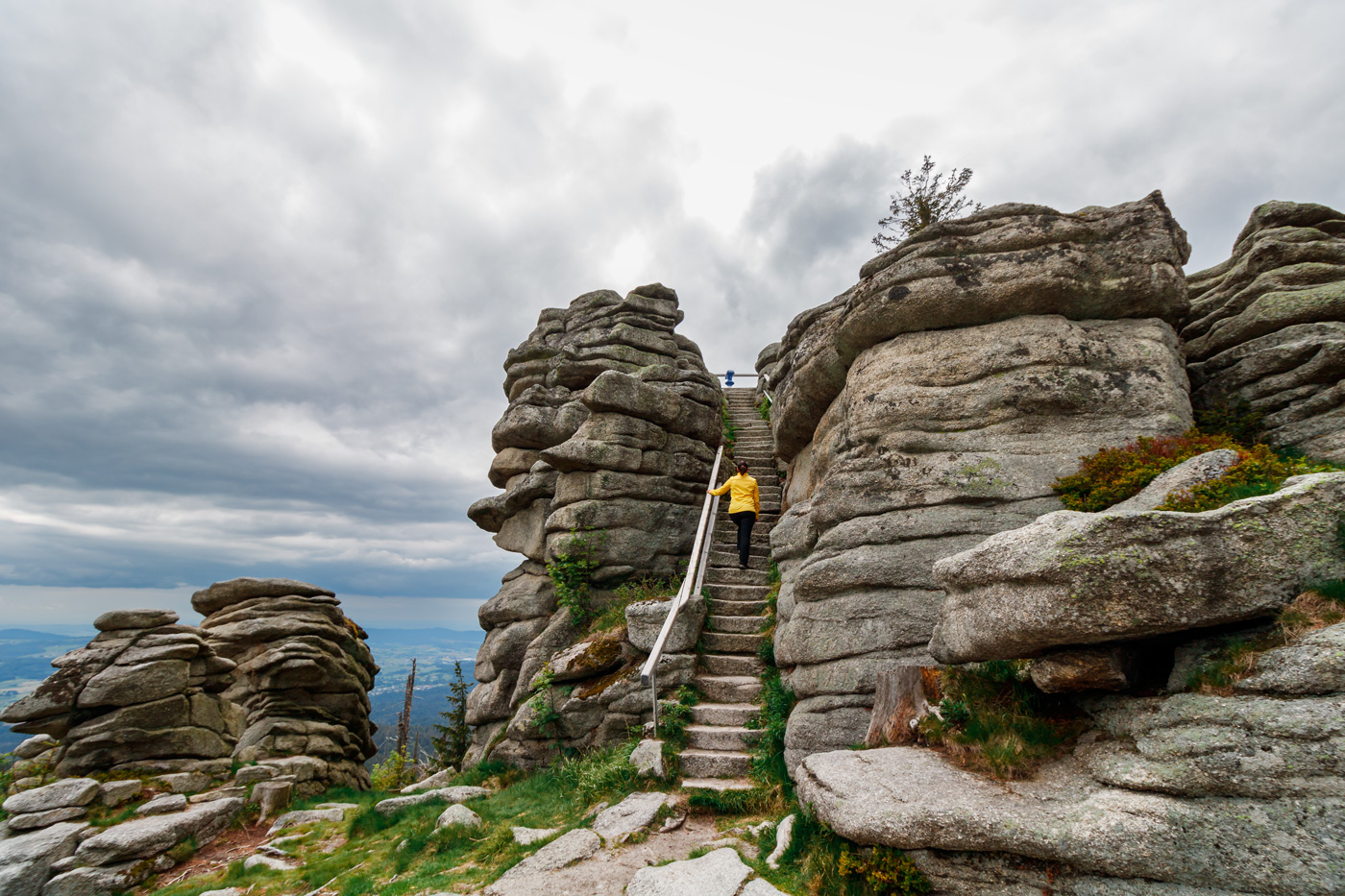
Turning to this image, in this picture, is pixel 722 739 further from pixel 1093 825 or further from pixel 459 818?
pixel 1093 825

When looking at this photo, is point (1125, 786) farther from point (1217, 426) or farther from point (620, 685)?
point (620, 685)

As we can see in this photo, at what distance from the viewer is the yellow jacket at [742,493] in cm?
1478

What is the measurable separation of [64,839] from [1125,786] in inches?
673

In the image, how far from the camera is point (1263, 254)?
412 inches

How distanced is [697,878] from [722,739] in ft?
11.5

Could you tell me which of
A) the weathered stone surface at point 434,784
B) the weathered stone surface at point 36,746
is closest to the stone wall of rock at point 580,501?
the weathered stone surface at point 434,784

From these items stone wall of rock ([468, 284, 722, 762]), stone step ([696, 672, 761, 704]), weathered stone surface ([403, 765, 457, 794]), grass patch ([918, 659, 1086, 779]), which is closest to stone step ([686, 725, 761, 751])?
stone step ([696, 672, 761, 704])

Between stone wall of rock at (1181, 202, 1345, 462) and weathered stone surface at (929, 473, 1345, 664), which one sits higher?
stone wall of rock at (1181, 202, 1345, 462)

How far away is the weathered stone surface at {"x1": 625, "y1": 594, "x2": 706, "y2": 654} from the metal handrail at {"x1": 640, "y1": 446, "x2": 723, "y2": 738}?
0.16 m

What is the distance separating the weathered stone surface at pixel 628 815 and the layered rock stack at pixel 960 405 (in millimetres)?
2062

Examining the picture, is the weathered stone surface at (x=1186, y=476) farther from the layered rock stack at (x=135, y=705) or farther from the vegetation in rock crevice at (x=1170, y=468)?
the layered rock stack at (x=135, y=705)

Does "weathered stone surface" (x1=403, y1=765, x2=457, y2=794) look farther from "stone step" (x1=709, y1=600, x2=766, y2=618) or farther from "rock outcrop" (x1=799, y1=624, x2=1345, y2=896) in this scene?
"rock outcrop" (x1=799, y1=624, x2=1345, y2=896)

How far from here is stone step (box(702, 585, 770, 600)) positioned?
13.4m

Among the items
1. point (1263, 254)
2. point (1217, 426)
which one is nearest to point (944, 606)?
point (1217, 426)
